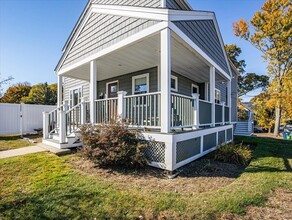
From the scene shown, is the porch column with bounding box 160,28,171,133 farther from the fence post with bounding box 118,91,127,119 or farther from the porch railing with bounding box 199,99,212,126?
the porch railing with bounding box 199,99,212,126

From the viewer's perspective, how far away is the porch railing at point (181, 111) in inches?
203

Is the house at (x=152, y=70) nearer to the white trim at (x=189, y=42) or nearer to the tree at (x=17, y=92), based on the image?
the white trim at (x=189, y=42)

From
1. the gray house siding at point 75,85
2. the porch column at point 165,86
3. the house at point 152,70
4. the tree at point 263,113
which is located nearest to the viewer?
the porch column at point 165,86

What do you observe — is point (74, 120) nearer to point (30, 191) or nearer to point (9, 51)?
point (30, 191)

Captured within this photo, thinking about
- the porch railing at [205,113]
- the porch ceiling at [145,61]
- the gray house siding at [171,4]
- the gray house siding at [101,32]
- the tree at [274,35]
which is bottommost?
the porch railing at [205,113]

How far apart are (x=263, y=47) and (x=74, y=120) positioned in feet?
68.2

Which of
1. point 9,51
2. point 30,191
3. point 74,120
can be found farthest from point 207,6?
point 30,191

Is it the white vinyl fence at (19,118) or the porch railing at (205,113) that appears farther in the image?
the white vinyl fence at (19,118)

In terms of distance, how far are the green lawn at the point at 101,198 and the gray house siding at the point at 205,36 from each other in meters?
4.54

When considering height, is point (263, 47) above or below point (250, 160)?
above

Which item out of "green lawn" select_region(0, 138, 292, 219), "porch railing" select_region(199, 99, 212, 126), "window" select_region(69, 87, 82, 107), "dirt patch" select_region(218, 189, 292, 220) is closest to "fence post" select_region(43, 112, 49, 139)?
"green lawn" select_region(0, 138, 292, 219)

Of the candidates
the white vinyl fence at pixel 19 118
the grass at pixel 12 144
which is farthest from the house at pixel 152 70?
the white vinyl fence at pixel 19 118

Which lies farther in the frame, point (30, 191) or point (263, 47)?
point (263, 47)

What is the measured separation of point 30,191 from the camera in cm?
363
